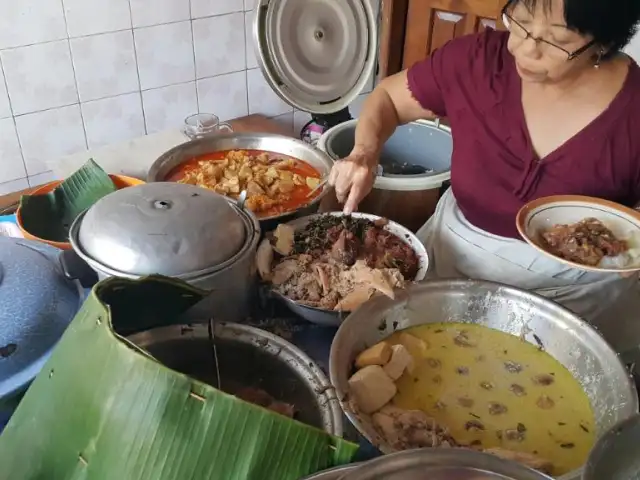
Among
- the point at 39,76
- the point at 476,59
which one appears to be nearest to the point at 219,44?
the point at 39,76

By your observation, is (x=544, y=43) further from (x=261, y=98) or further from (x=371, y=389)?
(x=261, y=98)

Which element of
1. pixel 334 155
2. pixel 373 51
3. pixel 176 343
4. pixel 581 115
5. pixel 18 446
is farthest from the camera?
pixel 334 155

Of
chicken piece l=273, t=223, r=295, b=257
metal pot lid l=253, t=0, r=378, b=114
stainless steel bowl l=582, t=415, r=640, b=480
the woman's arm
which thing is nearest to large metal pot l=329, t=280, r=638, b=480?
chicken piece l=273, t=223, r=295, b=257

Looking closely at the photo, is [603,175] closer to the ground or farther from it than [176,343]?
farther from it

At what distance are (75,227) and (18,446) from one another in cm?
38

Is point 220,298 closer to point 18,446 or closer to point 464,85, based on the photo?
point 18,446

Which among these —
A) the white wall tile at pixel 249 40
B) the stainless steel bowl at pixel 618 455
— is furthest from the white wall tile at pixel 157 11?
the stainless steel bowl at pixel 618 455

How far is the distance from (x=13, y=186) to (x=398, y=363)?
170 centimetres

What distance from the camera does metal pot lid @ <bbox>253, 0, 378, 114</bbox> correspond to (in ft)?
5.11

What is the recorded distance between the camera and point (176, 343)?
982mm

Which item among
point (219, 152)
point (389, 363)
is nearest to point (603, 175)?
point (389, 363)

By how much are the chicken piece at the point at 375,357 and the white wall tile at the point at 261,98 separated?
1.66m

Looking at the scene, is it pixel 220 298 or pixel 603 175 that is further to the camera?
pixel 603 175

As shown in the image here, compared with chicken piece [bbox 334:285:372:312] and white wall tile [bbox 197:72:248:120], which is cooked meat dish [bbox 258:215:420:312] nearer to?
chicken piece [bbox 334:285:372:312]
